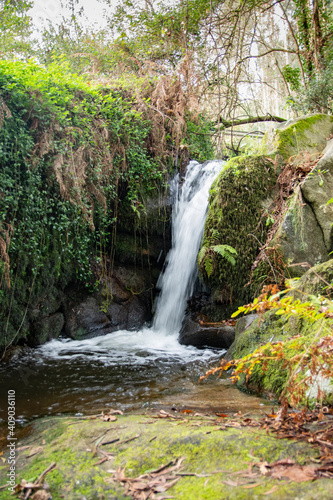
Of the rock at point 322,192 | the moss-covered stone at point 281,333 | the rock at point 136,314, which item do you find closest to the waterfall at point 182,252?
the rock at point 136,314

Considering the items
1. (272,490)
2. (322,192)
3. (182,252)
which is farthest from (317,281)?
(182,252)

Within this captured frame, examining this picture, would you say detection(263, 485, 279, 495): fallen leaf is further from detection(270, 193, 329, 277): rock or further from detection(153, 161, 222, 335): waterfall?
detection(153, 161, 222, 335): waterfall

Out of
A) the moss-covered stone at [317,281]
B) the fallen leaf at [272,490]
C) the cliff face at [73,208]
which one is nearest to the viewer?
the fallen leaf at [272,490]

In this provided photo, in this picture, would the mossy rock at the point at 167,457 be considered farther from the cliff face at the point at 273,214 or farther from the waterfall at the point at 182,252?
the waterfall at the point at 182,252

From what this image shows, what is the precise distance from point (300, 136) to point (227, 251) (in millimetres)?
3040

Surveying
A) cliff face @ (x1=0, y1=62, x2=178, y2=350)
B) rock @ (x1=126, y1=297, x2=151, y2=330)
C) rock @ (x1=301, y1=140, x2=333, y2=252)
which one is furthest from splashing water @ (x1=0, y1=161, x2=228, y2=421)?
rock @ (x1=301, y1=140, x2=333, y2=252)

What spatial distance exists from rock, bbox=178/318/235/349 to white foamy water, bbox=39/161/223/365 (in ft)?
0.55

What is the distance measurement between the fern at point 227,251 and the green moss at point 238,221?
224mm

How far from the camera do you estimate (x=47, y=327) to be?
646 centimetres

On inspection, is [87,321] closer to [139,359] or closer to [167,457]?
[139,359]

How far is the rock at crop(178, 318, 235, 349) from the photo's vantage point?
5.79 m

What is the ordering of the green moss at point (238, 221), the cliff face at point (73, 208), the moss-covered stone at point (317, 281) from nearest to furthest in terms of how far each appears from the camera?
the moss-covered stone at point (317, 281) → the cliff face at point (73, 208) → the green moss at point (238, 221)

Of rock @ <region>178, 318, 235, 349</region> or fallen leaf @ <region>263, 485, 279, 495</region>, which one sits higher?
fallen leaf @ <region>263, 485, 279, 495</region>

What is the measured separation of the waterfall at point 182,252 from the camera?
23.5 feet
